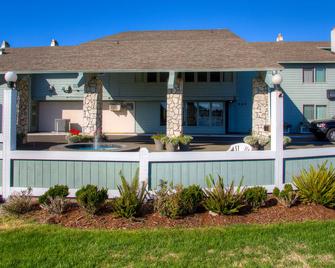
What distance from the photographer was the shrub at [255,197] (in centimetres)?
572

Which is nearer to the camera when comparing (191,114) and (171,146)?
(171,146)

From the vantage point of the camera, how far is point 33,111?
25625 millimetres

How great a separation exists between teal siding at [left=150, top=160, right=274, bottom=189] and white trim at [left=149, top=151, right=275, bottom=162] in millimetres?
87

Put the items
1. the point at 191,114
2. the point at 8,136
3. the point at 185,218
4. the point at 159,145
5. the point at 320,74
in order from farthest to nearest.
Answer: the point at 191,114 → the point at 320,74 → the point at 159,145 → the point at 8,136 → the point at 185,218

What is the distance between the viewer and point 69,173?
6391mm

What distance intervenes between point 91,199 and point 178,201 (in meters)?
1.44

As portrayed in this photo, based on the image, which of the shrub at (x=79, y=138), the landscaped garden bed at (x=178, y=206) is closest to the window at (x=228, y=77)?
the shrub at (x=79, y=138)

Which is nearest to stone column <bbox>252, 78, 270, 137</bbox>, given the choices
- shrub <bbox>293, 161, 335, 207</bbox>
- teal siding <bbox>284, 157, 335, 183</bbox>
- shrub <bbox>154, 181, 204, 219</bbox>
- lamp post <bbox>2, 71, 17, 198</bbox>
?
teal siding <bbox>284, 157, 335, 183</bbox>

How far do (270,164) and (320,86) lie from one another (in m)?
19.6

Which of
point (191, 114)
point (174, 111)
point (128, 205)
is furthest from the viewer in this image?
point (191, 114)

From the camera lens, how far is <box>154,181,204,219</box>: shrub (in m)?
5.31

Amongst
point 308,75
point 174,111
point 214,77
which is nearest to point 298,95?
point 308,75

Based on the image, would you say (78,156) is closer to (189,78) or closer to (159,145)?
(159,145)

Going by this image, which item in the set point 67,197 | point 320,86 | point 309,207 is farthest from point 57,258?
point 320,86
